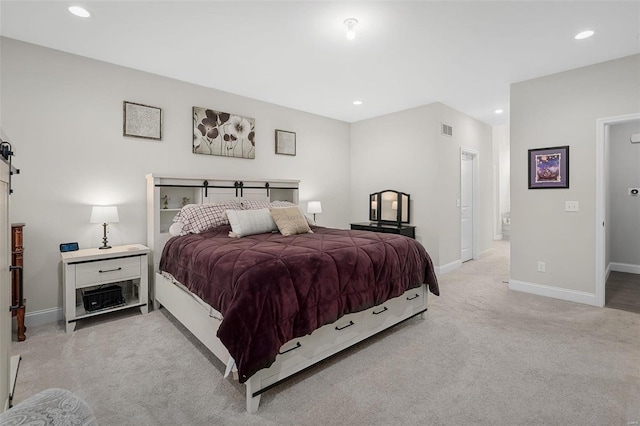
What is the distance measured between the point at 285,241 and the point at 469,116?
4409 mm

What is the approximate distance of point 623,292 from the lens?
3854mm

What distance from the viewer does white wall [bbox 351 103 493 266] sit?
476cm

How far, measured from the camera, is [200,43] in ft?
9.56

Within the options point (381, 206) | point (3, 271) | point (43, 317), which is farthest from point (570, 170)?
point (43, 317)

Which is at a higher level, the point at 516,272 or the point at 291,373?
the point at 516,272

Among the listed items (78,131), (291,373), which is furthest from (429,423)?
(78,131)

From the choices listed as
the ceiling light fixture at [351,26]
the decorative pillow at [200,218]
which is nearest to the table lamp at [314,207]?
the decorative pillow at [200,218]

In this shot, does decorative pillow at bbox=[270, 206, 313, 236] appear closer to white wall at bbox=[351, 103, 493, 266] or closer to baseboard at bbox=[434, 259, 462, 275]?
white wall at bbox=[351, 103, 493, 266]

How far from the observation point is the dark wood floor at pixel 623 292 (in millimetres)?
3400

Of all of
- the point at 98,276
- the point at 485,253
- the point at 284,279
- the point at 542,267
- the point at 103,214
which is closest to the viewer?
the point at 284,279

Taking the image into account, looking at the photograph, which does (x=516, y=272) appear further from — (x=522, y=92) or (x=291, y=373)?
(x=291, y=373)

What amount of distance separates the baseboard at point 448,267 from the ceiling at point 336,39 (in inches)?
102

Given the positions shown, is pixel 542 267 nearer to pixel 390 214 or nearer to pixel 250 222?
pixel 390 214

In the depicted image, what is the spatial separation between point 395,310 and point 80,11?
11.6 feet
